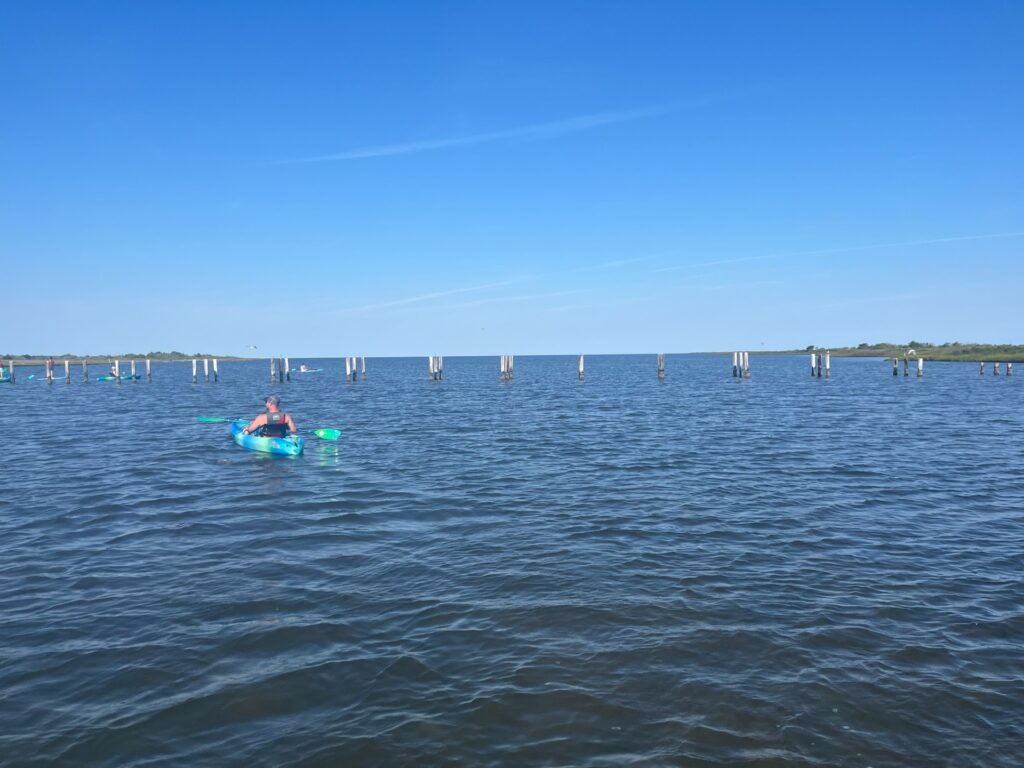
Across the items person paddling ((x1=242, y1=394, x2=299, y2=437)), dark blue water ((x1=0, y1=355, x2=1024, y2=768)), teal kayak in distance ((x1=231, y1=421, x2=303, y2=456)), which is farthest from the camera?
person paddling ((x1=242, y1=394, x2=299, y2=437))

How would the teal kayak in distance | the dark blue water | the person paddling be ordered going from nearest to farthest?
1. the dark blue water
2. the teal kayak in distance
3. the person paddling

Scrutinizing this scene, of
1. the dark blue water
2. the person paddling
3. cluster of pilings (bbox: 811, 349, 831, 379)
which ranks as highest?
cluster of pilings (bbox: 811, 349, 831, 379)

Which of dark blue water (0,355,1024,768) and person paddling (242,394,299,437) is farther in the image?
person paddling (242,394,299,437)

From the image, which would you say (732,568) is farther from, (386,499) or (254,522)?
(254,522)

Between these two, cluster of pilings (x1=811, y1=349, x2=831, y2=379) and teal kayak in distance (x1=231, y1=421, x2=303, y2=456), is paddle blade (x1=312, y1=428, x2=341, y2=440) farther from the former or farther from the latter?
cluster of pilings (x1=811, y1=349, x2=831, y2=379)

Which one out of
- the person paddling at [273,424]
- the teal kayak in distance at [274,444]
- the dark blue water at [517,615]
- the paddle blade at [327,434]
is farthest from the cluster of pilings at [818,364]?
the teal kayak in distance at [274,444]

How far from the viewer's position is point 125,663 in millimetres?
8148

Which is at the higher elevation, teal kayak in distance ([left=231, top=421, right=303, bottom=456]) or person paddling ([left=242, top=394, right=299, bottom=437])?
person paddling ([left=242, top=394, right=299, bottom=437])

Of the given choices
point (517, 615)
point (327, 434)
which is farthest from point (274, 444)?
point (517, 615)

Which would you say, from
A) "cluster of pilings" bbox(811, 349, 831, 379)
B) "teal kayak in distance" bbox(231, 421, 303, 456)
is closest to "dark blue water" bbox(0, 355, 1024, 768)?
"teal kayak in distance" bbox(231, 421, 303, 456)

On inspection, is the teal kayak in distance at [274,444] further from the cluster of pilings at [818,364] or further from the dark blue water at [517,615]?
the cluster of pilings at [818,364]

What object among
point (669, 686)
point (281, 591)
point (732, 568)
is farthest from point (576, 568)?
point (281, 591)

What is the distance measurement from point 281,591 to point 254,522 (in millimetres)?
5152

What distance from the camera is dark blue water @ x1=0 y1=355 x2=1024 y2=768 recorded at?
6531 millimetres
